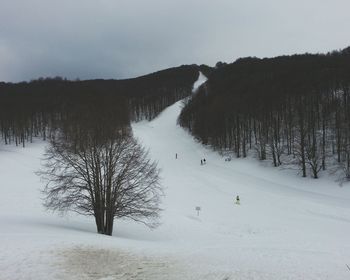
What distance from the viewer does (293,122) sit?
242 ft

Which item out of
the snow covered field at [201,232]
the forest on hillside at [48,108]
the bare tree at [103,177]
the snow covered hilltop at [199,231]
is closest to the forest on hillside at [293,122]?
the snow covered hilltop at [199,231]

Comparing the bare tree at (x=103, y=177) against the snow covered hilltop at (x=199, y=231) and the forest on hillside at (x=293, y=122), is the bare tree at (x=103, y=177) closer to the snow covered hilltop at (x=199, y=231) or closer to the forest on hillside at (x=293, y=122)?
the snow covered hilltop at (x=199, y=231)

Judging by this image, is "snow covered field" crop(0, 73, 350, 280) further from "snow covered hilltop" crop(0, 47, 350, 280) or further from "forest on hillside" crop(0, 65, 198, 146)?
"forest on hillside" crop(0, 65, 198, 146)

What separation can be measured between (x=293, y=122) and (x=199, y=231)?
49.7 meters

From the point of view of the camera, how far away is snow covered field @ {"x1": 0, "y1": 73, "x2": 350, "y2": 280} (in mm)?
14141

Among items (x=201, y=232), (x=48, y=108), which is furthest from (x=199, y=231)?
(x=48, y=108)

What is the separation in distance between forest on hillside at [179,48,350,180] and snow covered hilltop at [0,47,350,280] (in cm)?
244

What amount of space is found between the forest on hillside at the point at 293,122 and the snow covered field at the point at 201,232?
4.54 meters

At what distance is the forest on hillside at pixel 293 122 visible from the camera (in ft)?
190

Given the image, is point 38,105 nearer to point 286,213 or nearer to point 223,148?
point 223,148

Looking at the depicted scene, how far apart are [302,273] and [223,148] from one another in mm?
73125

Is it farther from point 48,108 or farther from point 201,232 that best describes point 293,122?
point 48,108

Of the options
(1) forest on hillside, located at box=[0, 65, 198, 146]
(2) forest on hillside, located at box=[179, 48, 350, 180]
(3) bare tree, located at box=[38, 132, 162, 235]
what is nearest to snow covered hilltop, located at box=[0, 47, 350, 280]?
(3) bare tree, located at box=[38, 132, 162, 235]

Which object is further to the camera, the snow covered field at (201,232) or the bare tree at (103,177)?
the bare tree at (103,177)
